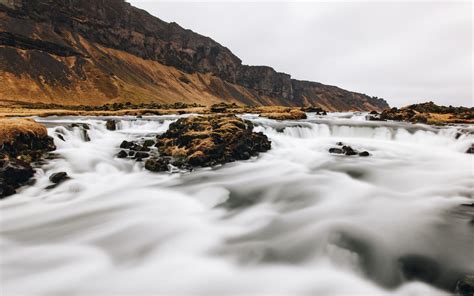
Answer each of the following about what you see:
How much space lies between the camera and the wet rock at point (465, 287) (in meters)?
5.60

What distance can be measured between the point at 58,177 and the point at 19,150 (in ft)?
11.4

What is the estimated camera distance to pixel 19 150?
47.0ft

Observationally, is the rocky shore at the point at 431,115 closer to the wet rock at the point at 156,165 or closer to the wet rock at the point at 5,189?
the wet rock at the point at 156,165

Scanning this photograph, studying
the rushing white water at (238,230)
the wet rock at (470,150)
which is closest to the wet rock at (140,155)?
the rushing white water at (238,230)

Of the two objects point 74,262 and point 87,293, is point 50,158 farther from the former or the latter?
point 87,293

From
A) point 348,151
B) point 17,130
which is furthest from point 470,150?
point 17,130

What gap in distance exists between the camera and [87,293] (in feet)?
19.6

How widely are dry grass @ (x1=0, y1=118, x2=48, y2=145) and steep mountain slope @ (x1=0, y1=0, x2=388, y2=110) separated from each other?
2569 inches

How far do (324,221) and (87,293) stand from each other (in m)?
6.81

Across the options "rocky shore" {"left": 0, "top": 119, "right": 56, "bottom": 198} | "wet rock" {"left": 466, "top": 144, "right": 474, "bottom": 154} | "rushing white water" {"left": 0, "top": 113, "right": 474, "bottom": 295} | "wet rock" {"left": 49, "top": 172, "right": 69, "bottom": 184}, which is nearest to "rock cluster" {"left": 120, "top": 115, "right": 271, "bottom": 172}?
"rushing white water" {"left": 0, "top": 113, "right": 474, "bottom": 295}

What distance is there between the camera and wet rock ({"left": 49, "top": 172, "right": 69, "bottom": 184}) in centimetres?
1249

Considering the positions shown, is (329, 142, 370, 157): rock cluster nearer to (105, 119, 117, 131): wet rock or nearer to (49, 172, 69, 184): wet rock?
(49, 172, 69, 184): wet rock

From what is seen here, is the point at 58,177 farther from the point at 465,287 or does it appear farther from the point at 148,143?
the point at 465,287

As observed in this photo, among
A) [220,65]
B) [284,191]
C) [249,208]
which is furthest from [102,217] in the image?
[220,65]
